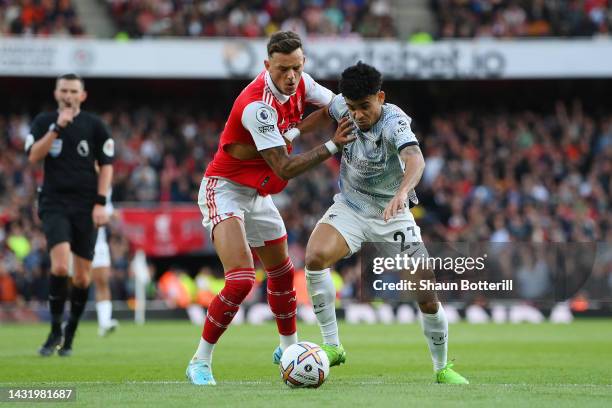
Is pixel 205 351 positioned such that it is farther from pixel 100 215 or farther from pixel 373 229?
pixel 100 215

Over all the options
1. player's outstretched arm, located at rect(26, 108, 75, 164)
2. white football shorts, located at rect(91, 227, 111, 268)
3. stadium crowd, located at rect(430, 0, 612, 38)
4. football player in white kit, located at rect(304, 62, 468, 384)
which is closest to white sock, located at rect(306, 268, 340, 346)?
football player in white kit, located at rect(304, 62, 468, 384)

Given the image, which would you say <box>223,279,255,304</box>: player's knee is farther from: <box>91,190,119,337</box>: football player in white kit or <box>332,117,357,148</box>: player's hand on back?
<box>91,190,119,337</box>: football player in white kit

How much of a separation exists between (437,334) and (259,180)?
1.77 meters

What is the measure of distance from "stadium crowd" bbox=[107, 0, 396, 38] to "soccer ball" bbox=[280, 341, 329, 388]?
2045cm

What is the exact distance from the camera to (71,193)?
441 inches

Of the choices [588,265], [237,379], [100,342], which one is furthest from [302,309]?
[237,379]

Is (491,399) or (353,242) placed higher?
(353,242)

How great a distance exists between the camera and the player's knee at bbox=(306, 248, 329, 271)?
27.1 feet

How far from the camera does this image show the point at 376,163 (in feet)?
27.3

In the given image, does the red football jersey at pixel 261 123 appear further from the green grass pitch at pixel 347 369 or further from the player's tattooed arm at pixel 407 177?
the green grass pitch at pixel 347 369

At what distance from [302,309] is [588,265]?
5.39 metres

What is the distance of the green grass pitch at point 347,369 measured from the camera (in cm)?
687

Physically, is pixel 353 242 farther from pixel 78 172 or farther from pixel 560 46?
pixel 560 46

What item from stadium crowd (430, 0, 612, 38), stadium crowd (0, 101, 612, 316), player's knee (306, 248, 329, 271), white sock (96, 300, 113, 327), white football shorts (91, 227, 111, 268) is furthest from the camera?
stadium crowd (430, 0, 612, 38)
